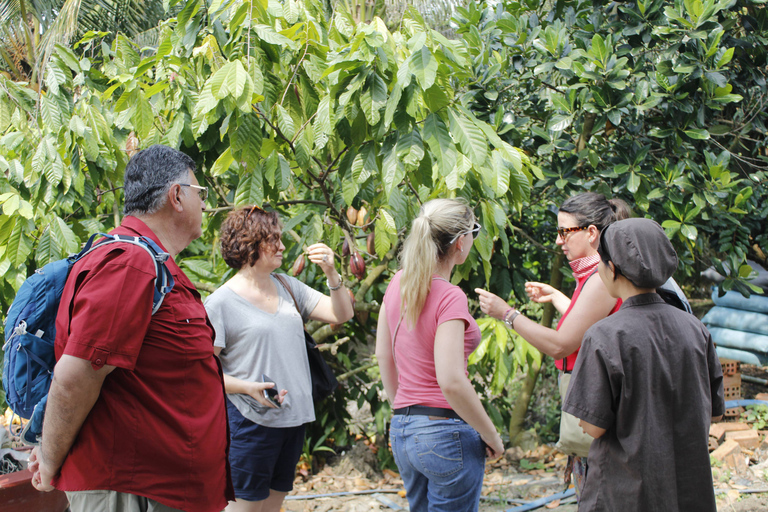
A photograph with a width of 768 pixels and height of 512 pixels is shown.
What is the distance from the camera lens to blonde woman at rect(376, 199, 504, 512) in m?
1.96

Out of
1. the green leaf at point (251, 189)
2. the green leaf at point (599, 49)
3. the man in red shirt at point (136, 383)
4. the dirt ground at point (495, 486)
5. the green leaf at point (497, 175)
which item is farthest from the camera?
the dirt ground at point (495, 486)

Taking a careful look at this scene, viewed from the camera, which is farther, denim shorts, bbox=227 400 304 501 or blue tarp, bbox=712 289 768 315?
blue tarp, bbox=712 289 768 315

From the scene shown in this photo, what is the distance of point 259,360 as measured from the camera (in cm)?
254

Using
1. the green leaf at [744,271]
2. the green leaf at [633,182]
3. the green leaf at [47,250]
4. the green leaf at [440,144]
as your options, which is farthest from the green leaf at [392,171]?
the green leaf at [744,271]

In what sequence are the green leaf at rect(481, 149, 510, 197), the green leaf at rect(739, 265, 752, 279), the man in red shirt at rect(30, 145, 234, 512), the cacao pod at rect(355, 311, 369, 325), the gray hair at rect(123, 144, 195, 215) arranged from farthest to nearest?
the cacao pod at rect(355, 311, 369, 325), the green leaf at rect(739, 265, 752, 279), the green leaf at rect(481, 149, 510, 197), the gray hair at rect(123, 144, 195, 215), the man in red shirt at rect(30, 145, 234, 512)

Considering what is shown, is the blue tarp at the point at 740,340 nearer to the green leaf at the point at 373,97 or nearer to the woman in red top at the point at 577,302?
the woman in red top at the point at 577,302

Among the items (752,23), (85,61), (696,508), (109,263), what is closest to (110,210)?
(85,61)

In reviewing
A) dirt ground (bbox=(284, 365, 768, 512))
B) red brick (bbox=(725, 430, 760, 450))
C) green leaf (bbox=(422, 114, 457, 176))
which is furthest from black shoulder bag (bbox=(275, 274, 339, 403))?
red brick (bbox=(725, 430, 760, 450))

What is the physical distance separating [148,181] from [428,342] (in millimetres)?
1024

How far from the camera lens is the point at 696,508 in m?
1.72

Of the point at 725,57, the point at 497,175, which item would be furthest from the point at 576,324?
the point at 725,57

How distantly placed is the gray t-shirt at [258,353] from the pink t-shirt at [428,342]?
0.61 meters

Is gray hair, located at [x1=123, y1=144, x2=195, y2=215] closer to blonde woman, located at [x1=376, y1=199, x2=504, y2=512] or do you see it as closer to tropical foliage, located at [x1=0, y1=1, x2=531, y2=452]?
tropical foliage, located at [x1=0, y1=1, x2=531, y2=452]

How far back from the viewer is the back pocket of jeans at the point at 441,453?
1988mm
